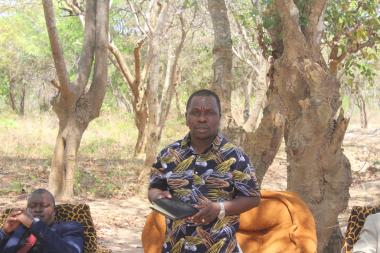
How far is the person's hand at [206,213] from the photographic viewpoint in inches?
107

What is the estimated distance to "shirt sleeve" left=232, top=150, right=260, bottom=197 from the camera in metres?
2.90

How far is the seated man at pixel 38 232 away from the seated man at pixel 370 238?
1846mm

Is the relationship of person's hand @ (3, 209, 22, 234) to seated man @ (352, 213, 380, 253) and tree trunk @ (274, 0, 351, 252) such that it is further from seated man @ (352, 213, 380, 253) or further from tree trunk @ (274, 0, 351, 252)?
tree trunk @ (274, 0, 351, 252)

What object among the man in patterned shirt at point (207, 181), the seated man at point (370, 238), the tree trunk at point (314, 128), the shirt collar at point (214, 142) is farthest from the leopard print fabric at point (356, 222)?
the shirt collar at point (214, 142)

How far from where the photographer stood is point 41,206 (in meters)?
4.09

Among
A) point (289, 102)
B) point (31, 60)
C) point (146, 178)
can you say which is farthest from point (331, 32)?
point (31, 60)

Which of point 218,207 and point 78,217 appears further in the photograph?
point 78,217

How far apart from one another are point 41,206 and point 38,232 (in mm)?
390

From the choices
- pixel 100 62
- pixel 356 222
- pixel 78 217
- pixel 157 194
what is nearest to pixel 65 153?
pixel 100 62

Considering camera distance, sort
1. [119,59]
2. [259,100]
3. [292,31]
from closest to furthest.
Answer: [292,31], [259,100], [119,59]

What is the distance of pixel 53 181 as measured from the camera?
977 centimetres

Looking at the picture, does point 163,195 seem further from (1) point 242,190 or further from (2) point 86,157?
(2) point 86,157

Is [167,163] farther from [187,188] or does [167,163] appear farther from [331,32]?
[331,32]

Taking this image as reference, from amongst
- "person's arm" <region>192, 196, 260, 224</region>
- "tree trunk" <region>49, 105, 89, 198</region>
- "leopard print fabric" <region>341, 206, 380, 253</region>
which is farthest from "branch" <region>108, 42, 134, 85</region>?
"person's arm" <region>192, 196, 260, 224</region>
